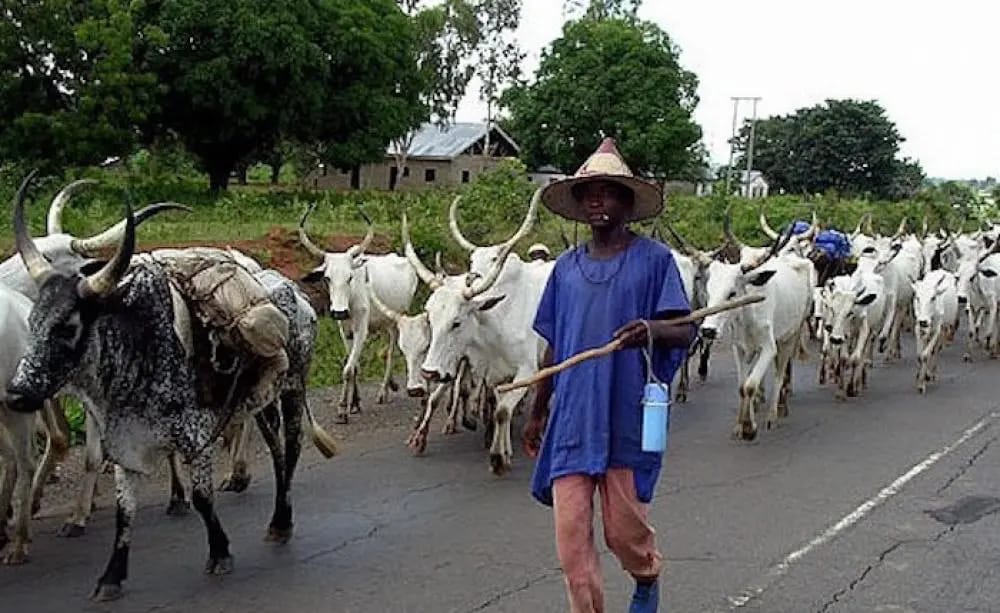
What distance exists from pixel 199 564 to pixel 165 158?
115 feet

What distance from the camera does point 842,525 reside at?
28.5 ft

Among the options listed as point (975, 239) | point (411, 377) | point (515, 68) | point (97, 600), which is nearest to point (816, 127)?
point (515, 68)

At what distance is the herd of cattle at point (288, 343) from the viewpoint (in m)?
6.60

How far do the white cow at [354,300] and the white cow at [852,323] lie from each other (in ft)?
16.6

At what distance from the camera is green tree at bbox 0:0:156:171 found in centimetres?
3144

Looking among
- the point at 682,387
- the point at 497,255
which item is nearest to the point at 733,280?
the point at 497,255

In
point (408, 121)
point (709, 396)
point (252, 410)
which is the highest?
point (408, 121)

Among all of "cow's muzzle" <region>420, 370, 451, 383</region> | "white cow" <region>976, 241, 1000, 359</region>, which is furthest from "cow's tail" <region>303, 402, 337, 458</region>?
"white cow" <region>976, 241, 1000, 359</region>

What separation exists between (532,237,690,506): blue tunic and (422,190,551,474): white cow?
427 cm

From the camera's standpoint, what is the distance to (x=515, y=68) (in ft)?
196

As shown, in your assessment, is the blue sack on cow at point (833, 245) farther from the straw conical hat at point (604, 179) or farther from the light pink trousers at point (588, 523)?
the light pink trousers at point (588, 523)

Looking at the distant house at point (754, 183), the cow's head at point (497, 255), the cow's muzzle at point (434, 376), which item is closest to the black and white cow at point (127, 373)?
the cow's muzzle at point (434, 376)

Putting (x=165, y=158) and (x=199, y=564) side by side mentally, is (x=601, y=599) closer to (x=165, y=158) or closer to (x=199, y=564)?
(x=199, y=564)

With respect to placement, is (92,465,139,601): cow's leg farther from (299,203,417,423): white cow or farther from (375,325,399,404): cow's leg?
(375,325,399,404): cow's leg
